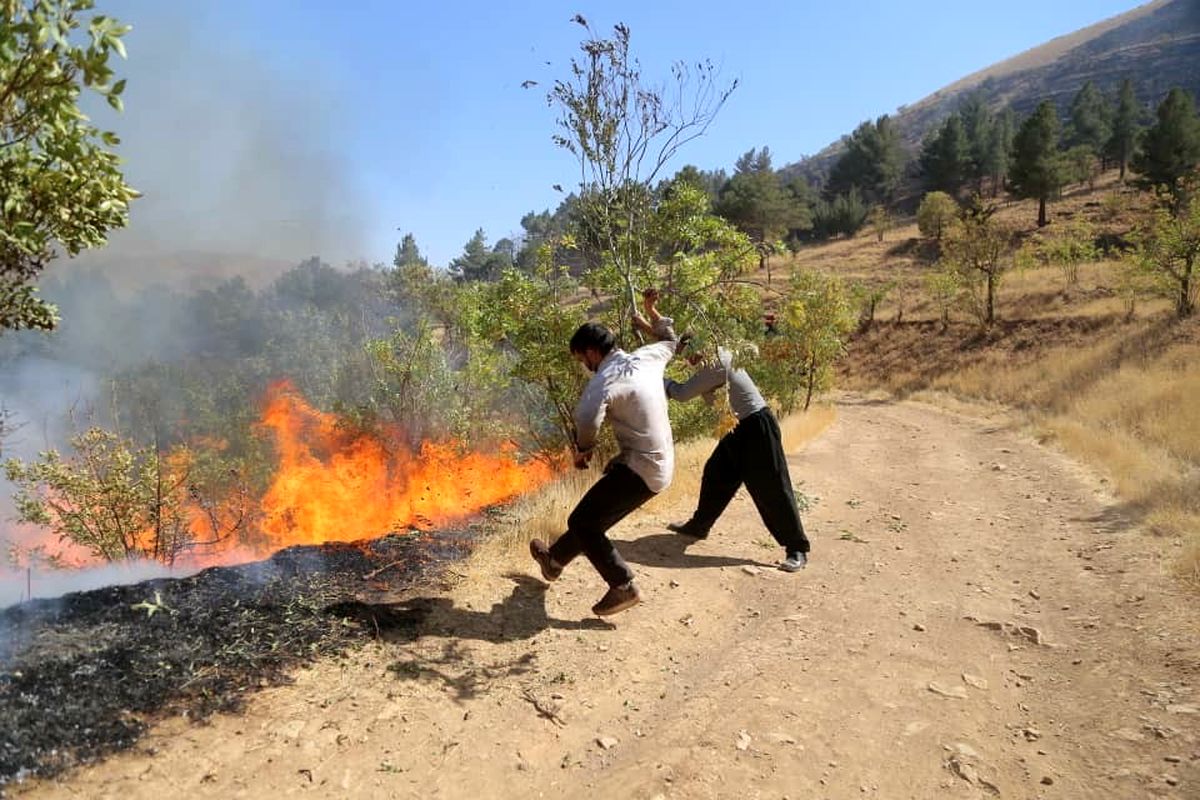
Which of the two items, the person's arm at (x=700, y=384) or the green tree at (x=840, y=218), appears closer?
the person's arm at (x=700, y=384)

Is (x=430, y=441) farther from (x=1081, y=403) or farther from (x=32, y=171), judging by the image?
(x=1081, y=403)

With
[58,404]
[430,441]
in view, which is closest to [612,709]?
[430,441]

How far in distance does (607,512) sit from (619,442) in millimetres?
462

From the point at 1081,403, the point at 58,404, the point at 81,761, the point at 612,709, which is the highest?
the point at 58,404

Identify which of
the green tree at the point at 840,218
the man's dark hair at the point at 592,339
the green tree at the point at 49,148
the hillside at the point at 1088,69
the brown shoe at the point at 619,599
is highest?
the hillside at the point at 1088,69

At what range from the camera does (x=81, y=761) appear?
2855 mm

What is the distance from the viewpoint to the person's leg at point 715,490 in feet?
20.3

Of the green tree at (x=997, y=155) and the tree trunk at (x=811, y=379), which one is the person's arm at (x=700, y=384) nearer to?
the tree trunk at (x=811, y=379)

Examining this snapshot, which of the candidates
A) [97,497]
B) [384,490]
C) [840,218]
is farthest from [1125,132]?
[97,497]

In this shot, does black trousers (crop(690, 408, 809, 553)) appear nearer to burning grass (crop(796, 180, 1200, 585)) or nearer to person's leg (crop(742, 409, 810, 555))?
person's leg (crop(742, 409, 810, 555))

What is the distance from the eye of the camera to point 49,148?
2764 millimetres

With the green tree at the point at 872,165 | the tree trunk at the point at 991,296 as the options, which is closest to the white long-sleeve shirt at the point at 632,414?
the tree trunk at the point at 991,296

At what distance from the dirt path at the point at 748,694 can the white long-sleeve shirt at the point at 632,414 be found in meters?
1.17

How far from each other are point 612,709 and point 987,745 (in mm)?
1907
